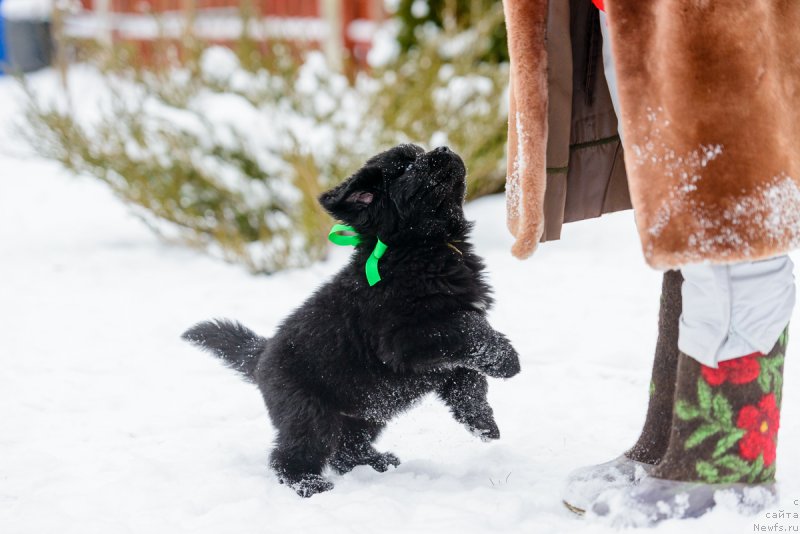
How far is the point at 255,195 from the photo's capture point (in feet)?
20.7

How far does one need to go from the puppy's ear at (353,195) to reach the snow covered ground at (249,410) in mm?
871

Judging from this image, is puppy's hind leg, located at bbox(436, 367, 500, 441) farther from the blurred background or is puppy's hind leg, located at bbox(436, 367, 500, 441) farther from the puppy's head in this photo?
the blurred background

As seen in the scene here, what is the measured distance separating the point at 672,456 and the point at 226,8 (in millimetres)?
12843

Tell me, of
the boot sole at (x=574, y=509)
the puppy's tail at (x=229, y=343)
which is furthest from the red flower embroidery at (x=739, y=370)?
→ the puppy's tail at (x=229, y=343)

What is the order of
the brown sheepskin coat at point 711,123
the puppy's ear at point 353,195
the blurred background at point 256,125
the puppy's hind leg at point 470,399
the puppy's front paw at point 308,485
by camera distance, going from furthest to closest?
1. the blurred background at point 256,125
2. the puppy's hind leg at point 470,399
3. the puppy's ear at point 353,195
4. the puppy's front paw at point 308,485
5. the brown sheepskin coat at point 711,123

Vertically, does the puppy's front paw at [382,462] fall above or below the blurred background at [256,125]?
below

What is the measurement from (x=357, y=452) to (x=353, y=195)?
2.88ft

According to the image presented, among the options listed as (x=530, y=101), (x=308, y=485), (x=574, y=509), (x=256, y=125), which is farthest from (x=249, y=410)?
(x=256, y=125)

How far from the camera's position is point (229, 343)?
295 cm

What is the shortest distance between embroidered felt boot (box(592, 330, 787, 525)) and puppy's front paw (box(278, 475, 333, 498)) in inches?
38.2

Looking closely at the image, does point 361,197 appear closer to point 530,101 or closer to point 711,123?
point 530,101

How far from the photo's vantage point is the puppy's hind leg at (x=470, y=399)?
2.77m

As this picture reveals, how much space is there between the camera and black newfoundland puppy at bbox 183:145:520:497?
257 cm

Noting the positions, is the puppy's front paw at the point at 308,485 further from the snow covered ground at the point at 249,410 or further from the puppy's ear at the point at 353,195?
the puppy's ear at the point at 353,195
